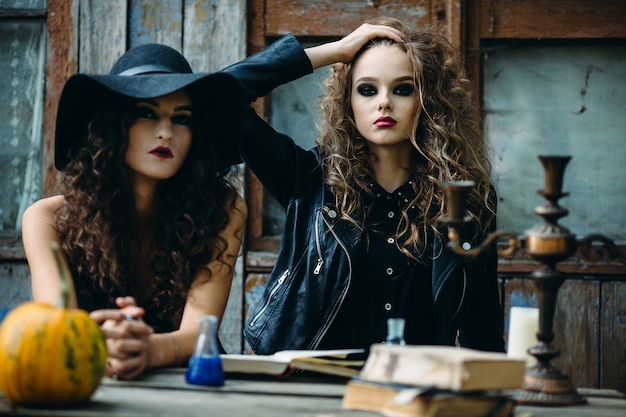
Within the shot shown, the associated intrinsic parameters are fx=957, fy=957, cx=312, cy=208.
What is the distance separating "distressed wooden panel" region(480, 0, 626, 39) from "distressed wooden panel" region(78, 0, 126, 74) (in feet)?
5.68

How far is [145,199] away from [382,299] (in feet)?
3.22

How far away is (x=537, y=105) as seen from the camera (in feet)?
15.1

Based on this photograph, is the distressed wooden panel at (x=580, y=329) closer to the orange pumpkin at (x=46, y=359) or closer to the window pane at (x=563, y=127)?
the window pane at (x=563, y=127)

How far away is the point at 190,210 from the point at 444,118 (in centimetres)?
114

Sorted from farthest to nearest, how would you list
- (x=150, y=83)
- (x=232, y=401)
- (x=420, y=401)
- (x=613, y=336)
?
1. (x=613, y=336)
2. (x=150, y=83)
3. (x=232, y=401)
4. (x=420, y=401)

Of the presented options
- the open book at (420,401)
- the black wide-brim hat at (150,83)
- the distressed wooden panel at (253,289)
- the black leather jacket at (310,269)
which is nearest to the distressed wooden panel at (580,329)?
the black leather jacket at (310,269)

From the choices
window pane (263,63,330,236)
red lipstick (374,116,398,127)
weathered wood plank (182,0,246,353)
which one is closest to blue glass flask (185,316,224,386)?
red lipstick (374,116,398,127)

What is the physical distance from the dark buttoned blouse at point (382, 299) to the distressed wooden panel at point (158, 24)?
156 cm

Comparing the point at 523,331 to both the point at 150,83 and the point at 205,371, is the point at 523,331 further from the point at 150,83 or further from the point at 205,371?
the point at 150,83

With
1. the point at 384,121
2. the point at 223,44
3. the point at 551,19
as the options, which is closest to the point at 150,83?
the point at 384,121

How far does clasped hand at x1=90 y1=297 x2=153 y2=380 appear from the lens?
2498 mm

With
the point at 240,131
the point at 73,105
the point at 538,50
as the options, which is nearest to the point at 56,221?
the point at 73,105

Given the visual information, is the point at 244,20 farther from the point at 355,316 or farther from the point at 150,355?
the point at 150,355

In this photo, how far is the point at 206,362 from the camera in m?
2.42
